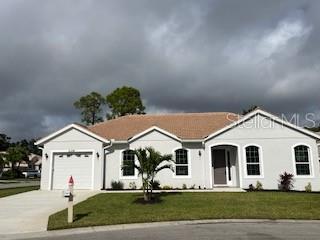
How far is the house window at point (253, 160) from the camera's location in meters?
21.5

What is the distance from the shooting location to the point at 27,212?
1309cm

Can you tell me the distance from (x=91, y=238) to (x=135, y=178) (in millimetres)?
13603

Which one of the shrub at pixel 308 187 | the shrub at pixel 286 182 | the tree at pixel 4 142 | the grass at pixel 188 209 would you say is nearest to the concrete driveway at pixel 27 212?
the grass at pixel 188 209

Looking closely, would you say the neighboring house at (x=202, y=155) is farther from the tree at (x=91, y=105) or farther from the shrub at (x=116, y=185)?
the tree at (x=91, y=105)

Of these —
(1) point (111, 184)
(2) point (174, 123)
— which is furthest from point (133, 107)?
(1) point (111, 184)

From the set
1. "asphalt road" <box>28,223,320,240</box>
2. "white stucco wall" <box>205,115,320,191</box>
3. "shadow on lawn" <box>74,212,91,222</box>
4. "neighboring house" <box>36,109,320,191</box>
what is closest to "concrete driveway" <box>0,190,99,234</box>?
"shadow on lawn" <box>74,212,91,222</box>

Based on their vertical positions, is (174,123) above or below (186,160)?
above

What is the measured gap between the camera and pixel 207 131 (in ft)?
78.5

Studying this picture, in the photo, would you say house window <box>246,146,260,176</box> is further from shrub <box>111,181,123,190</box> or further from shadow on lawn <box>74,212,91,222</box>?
shadow on lawn <box>74,212,91,222</box>

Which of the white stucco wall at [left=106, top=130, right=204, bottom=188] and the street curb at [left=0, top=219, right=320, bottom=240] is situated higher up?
the white stucco wall at [left=106, top=130, right=204, bottom=188]

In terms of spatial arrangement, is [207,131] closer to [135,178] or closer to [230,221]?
[135,178]

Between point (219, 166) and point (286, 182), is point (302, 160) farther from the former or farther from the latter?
point (219, 166)

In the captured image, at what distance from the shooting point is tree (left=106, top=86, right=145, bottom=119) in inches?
1871

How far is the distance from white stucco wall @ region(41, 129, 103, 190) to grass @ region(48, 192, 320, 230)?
20.2 feet
